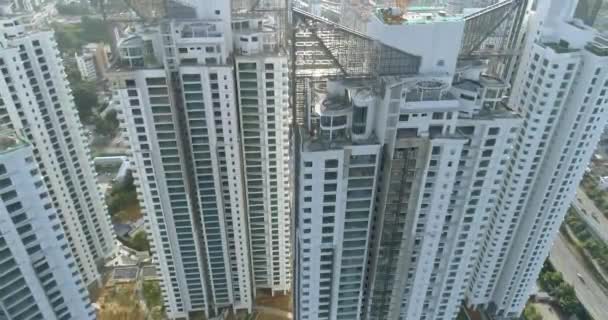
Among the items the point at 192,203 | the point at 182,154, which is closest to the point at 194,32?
the point at 182,154

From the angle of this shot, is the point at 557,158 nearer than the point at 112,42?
No

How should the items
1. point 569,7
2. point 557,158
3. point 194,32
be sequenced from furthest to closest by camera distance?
point 557,158, point 569,7, point 194,32

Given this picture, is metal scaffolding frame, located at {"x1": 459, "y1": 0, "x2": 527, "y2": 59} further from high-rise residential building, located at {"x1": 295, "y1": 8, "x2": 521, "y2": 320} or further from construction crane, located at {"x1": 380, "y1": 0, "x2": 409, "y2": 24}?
construction crane, located at {"x1": 380, "y1": 0, "x2": 409, "y2": 24}

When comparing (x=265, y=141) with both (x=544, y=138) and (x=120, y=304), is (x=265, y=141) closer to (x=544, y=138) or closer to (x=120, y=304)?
(x=544, y=138)

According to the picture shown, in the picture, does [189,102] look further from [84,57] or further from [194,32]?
[84,57]

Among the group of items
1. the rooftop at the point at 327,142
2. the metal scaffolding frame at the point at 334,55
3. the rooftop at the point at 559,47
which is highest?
the metal scaffolding frame at the point at 334,55


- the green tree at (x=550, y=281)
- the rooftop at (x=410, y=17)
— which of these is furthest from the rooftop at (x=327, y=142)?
the green tree at (x=550, y=281)

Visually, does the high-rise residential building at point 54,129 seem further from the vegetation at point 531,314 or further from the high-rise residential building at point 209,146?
the vegetation at point 531,314
